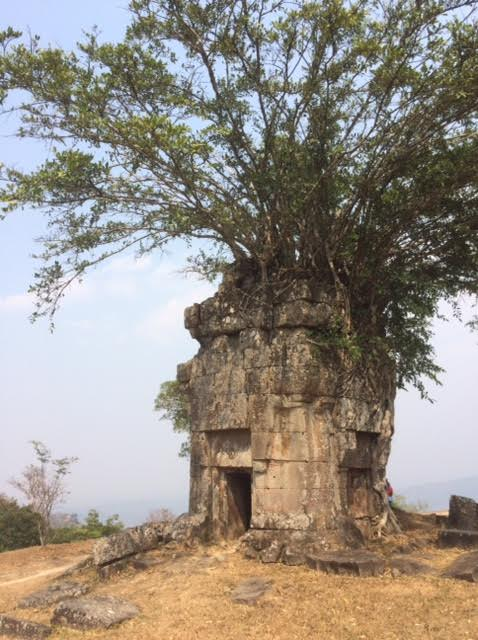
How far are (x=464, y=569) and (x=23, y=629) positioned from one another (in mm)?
6265

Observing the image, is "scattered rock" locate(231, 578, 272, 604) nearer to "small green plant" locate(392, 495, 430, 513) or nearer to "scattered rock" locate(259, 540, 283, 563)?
"scattered rock" locate(259, 540, 283, 563)

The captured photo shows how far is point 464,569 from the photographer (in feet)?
31.9

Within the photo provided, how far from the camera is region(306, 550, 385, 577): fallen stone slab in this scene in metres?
9.95

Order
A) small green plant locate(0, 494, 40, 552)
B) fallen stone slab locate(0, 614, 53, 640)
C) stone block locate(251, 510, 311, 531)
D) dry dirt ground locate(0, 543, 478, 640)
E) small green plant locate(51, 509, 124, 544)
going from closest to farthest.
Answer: dry dirt ground locate(0, 543, 478, 640), fallen stone slab locate(0, 614, 53, 640), stone block locate(251, 510, 311, 531), small green plant locate(0, 494, 40, 552), small green plant locate(51, 509, 124, 544)

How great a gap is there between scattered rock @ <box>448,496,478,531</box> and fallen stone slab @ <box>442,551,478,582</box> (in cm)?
374

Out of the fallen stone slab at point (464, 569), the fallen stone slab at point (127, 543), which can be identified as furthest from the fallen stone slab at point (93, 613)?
the fallen stone slab at point (464, 569)

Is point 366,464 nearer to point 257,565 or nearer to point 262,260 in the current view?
point 257,565

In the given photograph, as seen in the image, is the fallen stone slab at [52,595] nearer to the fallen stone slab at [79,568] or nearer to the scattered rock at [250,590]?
the fallen stone slab at [79,568]

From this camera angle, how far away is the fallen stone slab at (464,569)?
952 cm

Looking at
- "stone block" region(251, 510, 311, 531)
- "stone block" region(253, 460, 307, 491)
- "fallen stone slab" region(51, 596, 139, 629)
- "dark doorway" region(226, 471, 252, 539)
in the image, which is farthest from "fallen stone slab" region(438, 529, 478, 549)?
"fallen stone slab" region(51, 596, 139, 629)

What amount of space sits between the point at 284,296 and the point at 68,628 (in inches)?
262

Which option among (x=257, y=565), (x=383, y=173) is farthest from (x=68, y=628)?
(x=383, y=173)

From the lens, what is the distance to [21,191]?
12.0 metres

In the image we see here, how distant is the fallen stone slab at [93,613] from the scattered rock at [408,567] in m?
3.96
